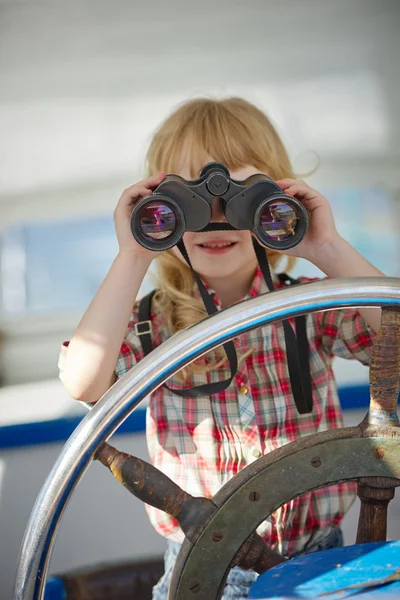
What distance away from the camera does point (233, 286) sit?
1.25 meters

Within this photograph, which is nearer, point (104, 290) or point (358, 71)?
point (104, 290)

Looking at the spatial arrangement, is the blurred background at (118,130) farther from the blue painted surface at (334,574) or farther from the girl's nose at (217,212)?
the blue painted surface at (334,574)

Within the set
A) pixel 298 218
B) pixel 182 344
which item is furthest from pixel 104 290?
pixel 182 344

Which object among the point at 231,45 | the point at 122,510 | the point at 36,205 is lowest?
the point at 122,510

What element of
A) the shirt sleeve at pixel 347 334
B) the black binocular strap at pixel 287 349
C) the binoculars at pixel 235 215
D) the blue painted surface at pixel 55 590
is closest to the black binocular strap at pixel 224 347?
the black binocular strap at pixel 287 349

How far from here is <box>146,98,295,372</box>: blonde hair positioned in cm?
117

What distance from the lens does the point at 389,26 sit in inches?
70.9

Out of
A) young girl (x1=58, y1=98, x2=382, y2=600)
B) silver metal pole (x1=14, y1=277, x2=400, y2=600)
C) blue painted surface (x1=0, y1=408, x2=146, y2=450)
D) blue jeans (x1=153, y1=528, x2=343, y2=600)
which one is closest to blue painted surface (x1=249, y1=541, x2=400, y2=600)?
silver metal pole (x1=14, y1=277, x2=400, y2=600)

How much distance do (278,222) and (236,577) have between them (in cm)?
53

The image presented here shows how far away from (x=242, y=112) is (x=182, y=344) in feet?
2.43

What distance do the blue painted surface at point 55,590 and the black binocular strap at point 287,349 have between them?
68 cm

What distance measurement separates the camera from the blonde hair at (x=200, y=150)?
117 centimetres

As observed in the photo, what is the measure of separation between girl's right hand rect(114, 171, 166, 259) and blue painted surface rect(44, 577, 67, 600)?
879 mm

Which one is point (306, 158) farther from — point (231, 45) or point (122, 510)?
point (122, 510)
